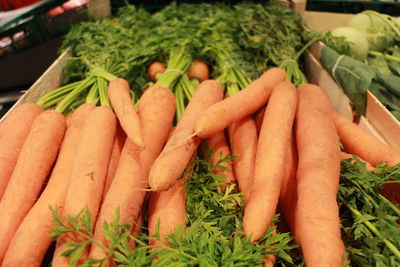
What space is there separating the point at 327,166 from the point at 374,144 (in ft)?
1.26

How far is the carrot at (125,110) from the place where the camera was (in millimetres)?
1303

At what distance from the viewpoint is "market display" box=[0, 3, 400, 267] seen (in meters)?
1.02

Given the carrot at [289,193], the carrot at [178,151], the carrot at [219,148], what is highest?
the carrot at [178,151]

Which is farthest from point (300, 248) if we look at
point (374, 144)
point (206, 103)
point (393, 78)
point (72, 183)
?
point (393, 78)

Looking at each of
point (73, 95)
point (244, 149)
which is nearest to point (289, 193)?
point (244, 149)

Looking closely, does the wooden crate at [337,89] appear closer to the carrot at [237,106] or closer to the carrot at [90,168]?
the carrot at [237,106]

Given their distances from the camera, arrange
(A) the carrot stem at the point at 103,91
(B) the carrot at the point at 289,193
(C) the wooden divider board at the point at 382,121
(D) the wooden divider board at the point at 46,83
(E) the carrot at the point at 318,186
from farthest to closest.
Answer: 1. (D) the wooden divider board at the point at 46,83
2. (A) the carrot stem at the point at 103,91
3. (C) the wooden divider board at the point at 382,121
4. (B) the carrot at the point at 289,193
5. (E) the carrot at the point at 318,186

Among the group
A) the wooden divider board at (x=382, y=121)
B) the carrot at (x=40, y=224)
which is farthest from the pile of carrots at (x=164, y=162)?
the wooden divider board at (x=382, y=121)

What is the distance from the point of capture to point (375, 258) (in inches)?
38.3

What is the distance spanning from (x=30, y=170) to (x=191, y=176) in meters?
0.71

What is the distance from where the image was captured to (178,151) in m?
1.25

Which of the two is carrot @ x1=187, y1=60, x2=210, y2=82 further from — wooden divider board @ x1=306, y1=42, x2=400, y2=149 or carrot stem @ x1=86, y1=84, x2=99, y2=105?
wooden divider board @ x1=306, y1=42, x2=400, y2=149

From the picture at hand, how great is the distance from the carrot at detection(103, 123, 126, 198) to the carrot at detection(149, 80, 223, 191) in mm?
281

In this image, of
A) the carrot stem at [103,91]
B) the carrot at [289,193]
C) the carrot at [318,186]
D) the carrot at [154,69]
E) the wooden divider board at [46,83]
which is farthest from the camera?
the carrot at [154,69]
